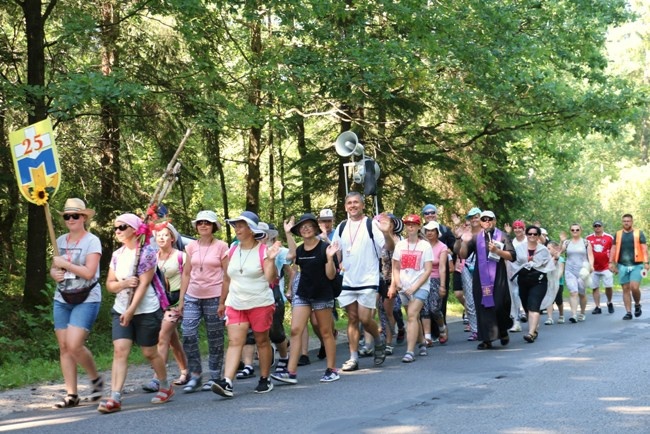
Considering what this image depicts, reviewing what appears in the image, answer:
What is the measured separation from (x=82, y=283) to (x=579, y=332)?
29.3 ft

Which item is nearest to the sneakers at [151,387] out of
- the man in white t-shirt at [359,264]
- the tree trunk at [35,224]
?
the man in white t-shirt at [359,264]

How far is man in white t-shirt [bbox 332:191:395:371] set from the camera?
11.2m

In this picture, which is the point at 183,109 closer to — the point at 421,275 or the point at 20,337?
the point at 20,337

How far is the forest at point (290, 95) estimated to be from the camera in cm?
1611

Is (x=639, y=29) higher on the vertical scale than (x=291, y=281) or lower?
higher

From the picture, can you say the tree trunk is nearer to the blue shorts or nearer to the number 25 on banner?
the number 25 on banner

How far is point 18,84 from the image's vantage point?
14.5 metres

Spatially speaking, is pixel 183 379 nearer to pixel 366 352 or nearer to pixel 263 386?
pixel 263 386

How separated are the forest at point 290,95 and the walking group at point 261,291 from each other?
3.92 meters

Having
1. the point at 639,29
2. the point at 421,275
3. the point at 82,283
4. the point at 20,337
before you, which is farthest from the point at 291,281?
the point at 639,29

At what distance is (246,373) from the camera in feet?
36.9

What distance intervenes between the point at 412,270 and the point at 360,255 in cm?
159

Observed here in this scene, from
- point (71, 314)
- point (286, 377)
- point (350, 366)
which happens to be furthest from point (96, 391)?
point (350, 366)

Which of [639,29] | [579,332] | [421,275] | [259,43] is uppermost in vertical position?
[639,29]
